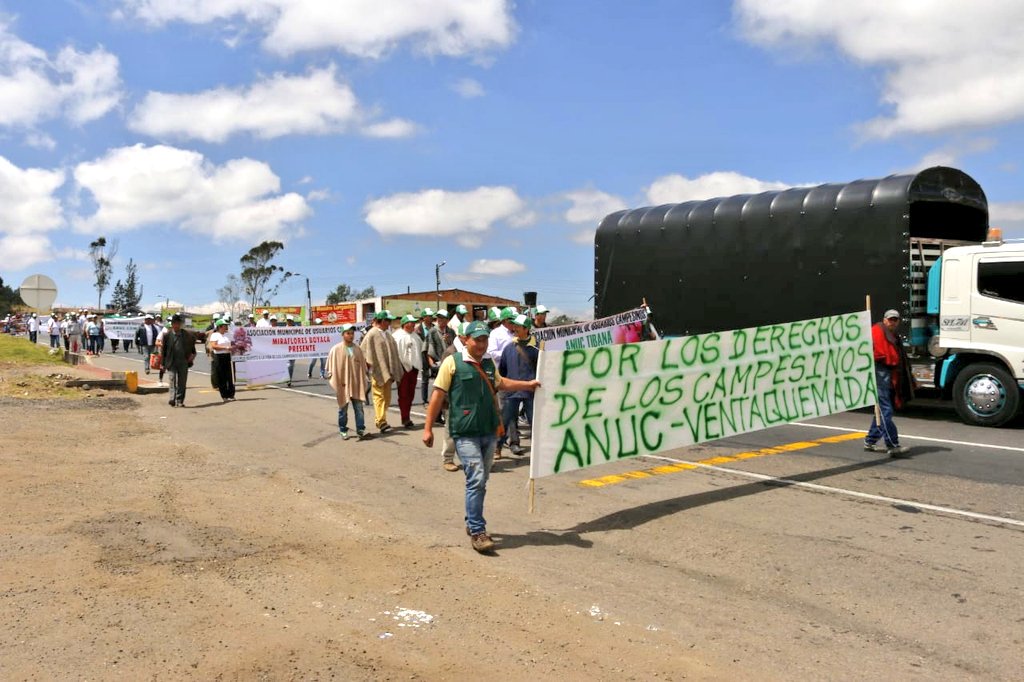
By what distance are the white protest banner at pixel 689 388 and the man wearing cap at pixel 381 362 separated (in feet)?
16.5

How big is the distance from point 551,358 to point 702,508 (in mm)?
1926

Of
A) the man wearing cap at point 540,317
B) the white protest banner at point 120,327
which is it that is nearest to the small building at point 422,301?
the white protest banner at point 120,327

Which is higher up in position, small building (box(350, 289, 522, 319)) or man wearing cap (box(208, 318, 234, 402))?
small building (box(350, 289, 522, 319))

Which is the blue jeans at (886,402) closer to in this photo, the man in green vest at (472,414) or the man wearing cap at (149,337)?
the man in green vest at (472,414)

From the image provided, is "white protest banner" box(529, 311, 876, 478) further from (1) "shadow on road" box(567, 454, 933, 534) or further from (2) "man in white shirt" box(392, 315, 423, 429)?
(2) "man in white shirt" box(392, 315, 423, 429)

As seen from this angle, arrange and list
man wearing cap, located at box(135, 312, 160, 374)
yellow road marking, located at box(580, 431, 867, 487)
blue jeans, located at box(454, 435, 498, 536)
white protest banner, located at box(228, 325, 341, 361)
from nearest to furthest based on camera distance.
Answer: blue jeans, located at box(454, 435, 498, 536), yellow road marking, located at box(580, 431, 867, 487), white protest banner, located at box(228, 325, 341, 361), man wearing cap, located at box(135, 312, 160, 374)

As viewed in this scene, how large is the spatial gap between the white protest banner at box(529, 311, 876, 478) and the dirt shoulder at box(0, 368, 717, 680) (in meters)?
1.60

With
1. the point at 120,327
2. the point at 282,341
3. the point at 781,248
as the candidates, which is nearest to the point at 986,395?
the point at 781,248

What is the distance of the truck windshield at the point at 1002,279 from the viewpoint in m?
11.0

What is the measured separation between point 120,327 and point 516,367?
30178 millimetres

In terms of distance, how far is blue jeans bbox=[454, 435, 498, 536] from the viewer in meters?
5.79

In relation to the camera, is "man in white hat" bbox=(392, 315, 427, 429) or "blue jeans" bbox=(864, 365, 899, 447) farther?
"man in white hat" bbox=(392, 315, 427, 429)

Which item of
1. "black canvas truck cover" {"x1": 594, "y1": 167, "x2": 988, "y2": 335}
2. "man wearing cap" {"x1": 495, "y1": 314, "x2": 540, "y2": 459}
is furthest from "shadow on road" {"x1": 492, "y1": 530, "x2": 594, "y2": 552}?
"black canvas truck cover" {"x1": 594, "y1": 167, "x2": 988, "y2": 335}

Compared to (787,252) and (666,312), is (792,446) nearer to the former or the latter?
(787,252)
